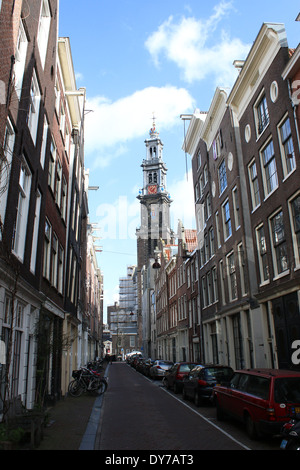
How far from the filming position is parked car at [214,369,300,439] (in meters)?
8.13

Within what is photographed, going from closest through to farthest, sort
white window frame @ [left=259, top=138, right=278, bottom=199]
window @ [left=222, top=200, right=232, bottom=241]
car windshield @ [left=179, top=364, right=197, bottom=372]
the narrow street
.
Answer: the narrow street < white window frame @ [left=259, top=138, right=278, bottom=199] < car windshield @ [left=179, top=364, right=197, bottom=372] < window @ [left=222, top=200, right=232, bottom=241]

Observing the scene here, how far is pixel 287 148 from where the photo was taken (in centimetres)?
1562

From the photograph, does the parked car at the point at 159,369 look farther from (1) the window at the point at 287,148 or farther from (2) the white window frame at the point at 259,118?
(1) the window at the point at 287,148

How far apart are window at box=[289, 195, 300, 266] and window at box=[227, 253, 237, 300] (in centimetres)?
771

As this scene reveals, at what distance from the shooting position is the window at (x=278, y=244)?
16.0 m

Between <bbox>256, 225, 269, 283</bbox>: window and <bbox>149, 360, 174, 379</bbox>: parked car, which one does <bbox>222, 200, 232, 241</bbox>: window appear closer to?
<bbox>256, 225, 269, 283</bbox>: window

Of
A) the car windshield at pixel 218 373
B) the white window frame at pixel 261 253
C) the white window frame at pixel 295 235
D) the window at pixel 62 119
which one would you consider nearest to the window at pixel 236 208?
the white window frame at pixel 261 253

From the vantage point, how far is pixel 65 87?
19406mm

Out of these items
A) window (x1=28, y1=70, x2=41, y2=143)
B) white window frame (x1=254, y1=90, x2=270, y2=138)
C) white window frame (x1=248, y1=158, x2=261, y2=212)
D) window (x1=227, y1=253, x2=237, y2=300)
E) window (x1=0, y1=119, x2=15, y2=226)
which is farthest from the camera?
window (x1=227, y1=253, x2=237, y2=300)

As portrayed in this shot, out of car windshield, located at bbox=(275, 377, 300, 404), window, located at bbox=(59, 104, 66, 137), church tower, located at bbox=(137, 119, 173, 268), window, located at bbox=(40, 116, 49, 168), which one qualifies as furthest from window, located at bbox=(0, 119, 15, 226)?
church tower, located at bbox=(137, 119, 173, 268)

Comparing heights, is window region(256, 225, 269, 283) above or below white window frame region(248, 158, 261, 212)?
below

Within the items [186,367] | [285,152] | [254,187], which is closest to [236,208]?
[254,187]

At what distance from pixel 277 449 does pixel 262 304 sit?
10.5m

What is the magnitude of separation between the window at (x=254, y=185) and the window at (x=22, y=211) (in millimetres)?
11637
